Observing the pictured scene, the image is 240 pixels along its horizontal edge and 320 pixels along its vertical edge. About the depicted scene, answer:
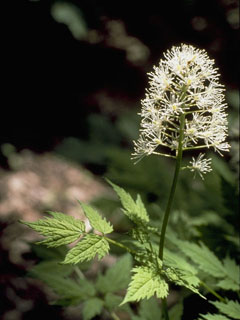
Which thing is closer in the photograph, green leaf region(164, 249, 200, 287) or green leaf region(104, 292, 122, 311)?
green leaf region(164, 249, 200, 287)

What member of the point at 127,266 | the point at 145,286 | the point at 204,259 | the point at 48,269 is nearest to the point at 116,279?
the point at 127,266

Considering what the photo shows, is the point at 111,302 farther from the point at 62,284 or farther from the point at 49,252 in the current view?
the point at 49,252

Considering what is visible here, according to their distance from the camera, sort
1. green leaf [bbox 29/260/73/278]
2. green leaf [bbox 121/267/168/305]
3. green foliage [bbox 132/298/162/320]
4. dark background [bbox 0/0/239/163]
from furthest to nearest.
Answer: dark background [bbox 0/0/239/163] → green leaf [bbox 29/260/73/278] → green foliage [bbox 132/298/162/320] → green leaf [bbox 121/267/168/305]

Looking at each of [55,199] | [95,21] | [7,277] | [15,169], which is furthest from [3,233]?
[95,21]

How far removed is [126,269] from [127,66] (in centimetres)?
763

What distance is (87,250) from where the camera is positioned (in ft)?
4.50

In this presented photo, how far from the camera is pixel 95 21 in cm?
569

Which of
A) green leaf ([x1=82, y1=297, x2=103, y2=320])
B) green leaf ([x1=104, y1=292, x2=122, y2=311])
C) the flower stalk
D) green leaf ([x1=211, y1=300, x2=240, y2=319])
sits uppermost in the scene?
the flower stalk

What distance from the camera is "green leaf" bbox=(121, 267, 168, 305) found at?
1298 millimetres

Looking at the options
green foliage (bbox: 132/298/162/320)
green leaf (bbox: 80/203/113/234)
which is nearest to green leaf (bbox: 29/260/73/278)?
green foliage (bbox: 132/298/162/320)

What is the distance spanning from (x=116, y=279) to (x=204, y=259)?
55 cm

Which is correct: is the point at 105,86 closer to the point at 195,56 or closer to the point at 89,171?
the point at 89,171

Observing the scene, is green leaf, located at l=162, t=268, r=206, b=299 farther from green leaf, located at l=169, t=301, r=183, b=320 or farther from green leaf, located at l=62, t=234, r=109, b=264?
green leaf, located at l=169, t=301, r=183, b=320

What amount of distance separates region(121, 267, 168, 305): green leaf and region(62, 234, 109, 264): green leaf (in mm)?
148
